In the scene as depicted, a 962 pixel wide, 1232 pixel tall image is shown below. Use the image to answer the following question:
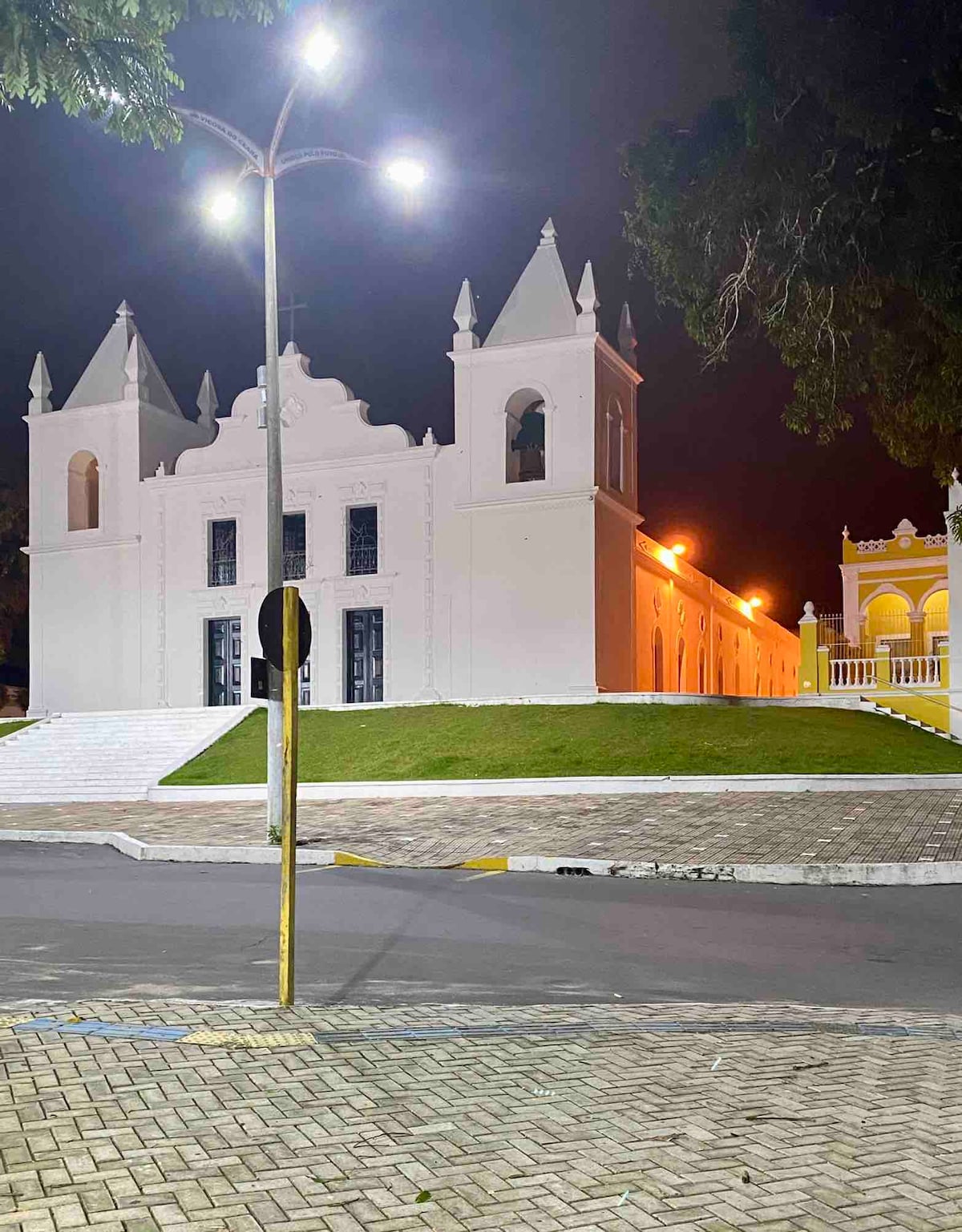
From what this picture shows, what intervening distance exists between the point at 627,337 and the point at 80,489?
670 inches

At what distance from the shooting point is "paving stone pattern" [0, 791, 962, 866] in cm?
1326

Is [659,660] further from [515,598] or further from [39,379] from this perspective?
[39,379]

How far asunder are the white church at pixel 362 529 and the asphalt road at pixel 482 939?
19593 millimetres

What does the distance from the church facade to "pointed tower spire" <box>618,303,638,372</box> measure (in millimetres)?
80

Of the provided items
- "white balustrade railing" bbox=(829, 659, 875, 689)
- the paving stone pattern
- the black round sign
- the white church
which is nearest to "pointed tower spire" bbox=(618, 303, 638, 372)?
the white church

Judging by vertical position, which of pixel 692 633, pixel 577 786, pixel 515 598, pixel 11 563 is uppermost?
pixel 11 563

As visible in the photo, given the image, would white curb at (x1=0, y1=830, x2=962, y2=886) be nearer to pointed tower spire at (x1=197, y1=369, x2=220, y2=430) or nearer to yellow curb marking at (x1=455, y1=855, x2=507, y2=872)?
yellow curb marking at (x1=455, y1=855, x2=507, y2=872)

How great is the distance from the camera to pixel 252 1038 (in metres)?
5.35

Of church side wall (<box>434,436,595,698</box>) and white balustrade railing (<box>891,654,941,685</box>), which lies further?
church side wall (<box>434,436,595,698</box>)

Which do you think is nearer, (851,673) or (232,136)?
(232,136)

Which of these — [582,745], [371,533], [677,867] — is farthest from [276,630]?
[371,533]

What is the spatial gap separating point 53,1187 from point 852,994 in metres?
4.73

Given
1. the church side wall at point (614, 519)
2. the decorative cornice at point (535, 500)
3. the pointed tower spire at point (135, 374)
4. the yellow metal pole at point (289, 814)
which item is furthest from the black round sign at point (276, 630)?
the pointed tower spire at point (135, 374)

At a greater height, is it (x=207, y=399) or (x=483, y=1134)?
(x=207, y=399)
